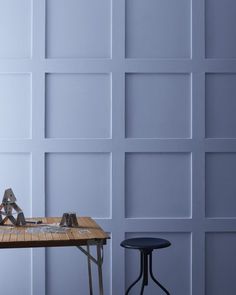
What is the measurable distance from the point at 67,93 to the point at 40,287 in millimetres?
1364

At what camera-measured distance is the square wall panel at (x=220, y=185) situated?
3.80m

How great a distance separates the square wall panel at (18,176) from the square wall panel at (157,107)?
2.48ft

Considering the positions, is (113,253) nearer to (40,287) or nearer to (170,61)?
(40,287)

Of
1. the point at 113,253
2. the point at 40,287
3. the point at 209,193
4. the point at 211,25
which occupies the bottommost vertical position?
the point at 40,287

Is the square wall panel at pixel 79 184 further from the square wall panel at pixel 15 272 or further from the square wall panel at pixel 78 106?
the square wall panel at pixel 15 272

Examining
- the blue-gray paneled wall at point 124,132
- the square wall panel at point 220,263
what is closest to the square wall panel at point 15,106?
the blue-gray paneled wall at point 124,132

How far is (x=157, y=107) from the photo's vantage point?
12.5 feet

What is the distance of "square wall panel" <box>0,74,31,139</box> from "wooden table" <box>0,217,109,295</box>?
3.01 feet

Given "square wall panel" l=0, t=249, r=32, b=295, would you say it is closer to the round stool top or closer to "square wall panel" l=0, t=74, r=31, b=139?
"square wall panel" l=0, t=74, r=31, b=139

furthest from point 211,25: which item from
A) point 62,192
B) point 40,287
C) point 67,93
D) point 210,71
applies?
point 40,287

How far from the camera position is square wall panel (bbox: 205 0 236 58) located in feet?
12.5

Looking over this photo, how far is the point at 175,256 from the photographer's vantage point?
379 cm

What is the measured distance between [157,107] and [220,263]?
3.91 feet

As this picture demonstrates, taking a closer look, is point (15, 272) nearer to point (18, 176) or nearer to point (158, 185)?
point (18, 176)
